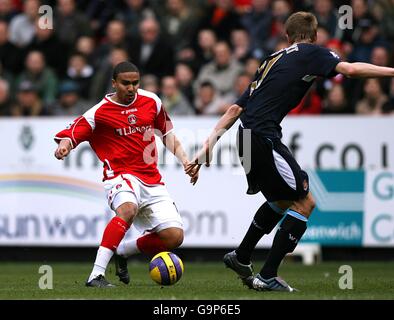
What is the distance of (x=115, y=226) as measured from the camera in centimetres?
987

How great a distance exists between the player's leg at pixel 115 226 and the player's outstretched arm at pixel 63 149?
24.6 inches

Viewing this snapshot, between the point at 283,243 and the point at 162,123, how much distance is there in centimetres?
203

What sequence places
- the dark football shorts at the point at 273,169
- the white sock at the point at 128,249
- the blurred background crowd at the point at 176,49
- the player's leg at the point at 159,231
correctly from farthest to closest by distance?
the blurred background crowd at the point at 176,49, the white sock at the point at 128,249, the player's leg at the point at 159,231, the dark football shorts at the point at 273,169

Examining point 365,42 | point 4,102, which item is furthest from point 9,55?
point 365,42

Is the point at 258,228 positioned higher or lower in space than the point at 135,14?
lower

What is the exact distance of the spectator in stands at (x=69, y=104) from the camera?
56.0 feet

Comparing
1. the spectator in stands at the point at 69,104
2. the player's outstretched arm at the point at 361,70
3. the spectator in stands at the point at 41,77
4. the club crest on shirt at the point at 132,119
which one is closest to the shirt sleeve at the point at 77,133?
the club crest on shirt at the point at 132,119

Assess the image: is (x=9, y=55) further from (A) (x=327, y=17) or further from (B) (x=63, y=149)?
(B) (x=63, y=149)

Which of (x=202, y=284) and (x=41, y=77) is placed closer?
(x=202, y=284)

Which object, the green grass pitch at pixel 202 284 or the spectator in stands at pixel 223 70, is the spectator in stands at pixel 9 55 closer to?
the spectator in stands at pixel 223 70

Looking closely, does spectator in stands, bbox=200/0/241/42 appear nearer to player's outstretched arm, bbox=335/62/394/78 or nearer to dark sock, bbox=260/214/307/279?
dark sock, bbox=260/214/307/279

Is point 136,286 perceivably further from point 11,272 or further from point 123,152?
point 11,272

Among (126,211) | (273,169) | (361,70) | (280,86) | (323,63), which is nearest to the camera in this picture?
(361,70)
